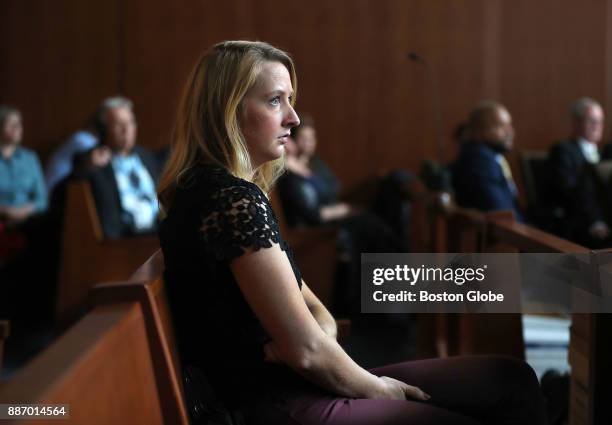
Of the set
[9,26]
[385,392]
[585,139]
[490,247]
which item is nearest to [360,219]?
[585,139]

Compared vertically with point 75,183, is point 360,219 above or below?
below

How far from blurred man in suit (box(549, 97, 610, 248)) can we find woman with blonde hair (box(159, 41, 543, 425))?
3.28 meters

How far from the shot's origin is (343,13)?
639 centimetres

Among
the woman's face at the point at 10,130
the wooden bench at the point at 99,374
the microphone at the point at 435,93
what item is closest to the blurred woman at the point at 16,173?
the woman's face at the point at 10,130

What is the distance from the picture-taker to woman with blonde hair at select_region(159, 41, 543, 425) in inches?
51.5

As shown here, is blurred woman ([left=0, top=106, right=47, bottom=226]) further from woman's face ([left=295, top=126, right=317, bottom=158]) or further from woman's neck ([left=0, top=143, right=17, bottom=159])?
woman's face ([left=295, top=126, right=317, bottom=158])

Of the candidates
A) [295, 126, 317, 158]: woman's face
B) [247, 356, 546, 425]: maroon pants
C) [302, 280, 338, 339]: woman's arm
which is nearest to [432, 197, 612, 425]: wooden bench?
[247, 356, 546, 425]: maroon pants

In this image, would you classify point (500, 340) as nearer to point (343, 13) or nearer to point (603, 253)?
point (603, 253)

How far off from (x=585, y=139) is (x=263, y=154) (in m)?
4.49

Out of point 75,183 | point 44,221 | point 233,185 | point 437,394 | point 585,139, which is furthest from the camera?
point 585,139

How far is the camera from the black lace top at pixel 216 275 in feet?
4.33

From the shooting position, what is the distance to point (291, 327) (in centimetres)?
131

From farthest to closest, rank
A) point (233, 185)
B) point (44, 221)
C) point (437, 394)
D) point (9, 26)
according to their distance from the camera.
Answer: point (9, 26), point (44, 221), point (437, 394), point (233, 185)
